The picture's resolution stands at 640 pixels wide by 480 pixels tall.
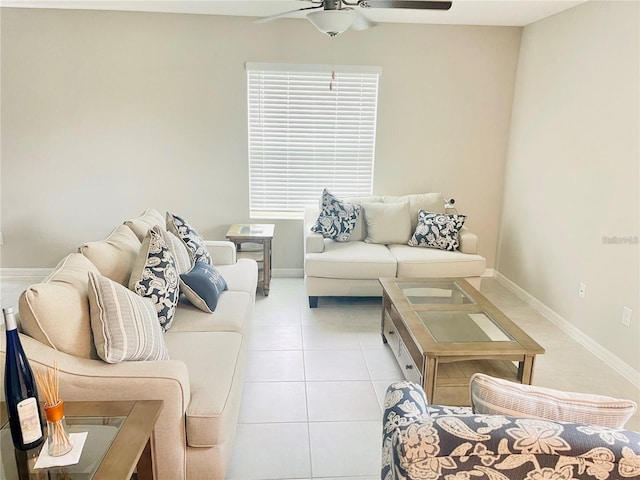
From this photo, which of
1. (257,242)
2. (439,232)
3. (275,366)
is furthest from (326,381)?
(439,232)

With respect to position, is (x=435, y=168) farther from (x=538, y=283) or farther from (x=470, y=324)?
(x=470, y=324)

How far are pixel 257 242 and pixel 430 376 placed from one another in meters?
2.22

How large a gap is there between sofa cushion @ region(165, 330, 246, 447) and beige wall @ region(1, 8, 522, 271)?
2447 mm

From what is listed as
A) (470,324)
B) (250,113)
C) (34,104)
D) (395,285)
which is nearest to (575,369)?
(470,324)

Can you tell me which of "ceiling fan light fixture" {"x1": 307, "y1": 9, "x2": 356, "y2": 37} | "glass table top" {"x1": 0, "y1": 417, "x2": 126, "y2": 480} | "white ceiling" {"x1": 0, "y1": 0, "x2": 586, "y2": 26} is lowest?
"glass table top" {"x1": 0, "y1": 417, "x2": 126, "y2": 480}

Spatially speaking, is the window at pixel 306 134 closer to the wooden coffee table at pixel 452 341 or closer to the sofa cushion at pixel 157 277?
the wooden coffee table at pixel 452 341

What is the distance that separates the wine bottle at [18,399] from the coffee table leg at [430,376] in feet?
5.34

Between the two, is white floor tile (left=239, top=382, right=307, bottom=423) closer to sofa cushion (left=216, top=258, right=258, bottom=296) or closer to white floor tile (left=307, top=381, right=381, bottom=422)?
white floor tile (left=307, top=381, right=381, bottom=422)

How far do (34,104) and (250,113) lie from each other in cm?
197

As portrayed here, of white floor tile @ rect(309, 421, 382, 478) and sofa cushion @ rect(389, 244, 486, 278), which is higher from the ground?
sofa cushion @ rect(389, 244, 486, 278)

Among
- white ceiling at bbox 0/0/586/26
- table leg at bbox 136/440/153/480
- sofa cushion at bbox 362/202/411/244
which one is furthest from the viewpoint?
sofa cushion at bbox 362/202/411/244

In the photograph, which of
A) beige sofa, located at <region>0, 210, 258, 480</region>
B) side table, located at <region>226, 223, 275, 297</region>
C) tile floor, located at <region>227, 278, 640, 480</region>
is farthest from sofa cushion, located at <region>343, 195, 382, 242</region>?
beige sofa, located at <region>0, 210, 258, 480</region>

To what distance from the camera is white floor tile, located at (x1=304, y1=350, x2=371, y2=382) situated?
282 centimetres

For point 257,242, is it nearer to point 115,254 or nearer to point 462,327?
point 115,254
